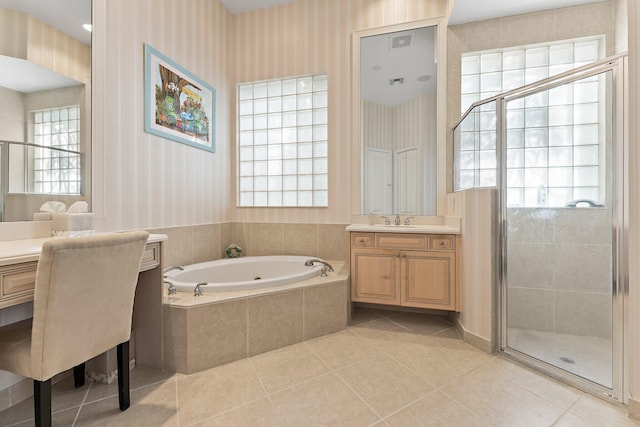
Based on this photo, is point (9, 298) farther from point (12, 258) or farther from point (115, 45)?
point (115, 45)

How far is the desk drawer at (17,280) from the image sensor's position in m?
1.03

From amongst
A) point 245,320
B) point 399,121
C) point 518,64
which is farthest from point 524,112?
point 245,320

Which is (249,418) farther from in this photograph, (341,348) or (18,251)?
(18,251)

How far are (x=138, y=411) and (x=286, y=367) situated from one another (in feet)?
2.58

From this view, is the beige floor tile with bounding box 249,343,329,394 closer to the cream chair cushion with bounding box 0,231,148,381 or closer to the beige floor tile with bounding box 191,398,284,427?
the beige floor tile with bounding box 191,398,284,427

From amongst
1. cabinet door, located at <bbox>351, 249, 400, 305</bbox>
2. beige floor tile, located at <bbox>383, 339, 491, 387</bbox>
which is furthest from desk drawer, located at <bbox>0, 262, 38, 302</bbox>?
cabinet door, located at <bbox>351, 249, 400, 305</bbox>

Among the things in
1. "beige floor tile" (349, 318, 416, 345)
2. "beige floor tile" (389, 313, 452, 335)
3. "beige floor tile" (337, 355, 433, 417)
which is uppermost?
"beige floor tile" (337, 355, 433, 417)

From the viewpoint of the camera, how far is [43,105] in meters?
1.51

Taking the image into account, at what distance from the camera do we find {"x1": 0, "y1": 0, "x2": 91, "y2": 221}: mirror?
1390 millimetres

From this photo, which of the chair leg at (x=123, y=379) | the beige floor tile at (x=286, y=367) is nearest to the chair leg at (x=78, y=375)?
the chair leg at (x=123, y=379)

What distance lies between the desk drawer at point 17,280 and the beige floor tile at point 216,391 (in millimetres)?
859

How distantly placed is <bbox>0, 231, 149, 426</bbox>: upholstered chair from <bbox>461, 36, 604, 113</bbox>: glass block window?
2.91 m

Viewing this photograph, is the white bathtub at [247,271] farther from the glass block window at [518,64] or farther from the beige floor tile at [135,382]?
the glass block window at [518,64]

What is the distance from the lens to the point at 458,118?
2701 millimetres
